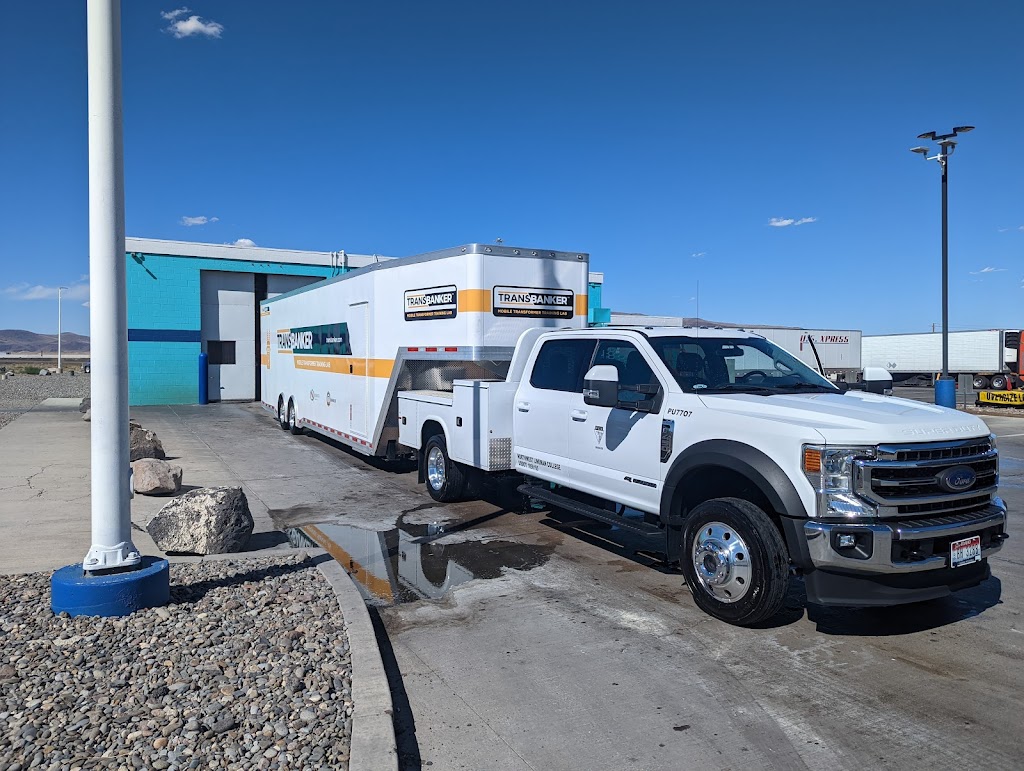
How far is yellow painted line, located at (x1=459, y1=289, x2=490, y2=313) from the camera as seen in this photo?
9.51m

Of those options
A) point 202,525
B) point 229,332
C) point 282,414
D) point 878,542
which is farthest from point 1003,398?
point 202,525

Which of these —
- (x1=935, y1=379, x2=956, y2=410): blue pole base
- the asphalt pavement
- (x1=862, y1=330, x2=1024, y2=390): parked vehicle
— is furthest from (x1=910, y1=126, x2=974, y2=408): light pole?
(x1=862, y1=330, x2=1024, y2=390): parked vehicle

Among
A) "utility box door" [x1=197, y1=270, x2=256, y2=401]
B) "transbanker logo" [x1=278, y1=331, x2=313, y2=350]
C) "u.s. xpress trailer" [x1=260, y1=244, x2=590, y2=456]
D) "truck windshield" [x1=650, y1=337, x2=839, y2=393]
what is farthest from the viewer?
"utility box door" [x1=197, y1=270, x2=256, y2=401]

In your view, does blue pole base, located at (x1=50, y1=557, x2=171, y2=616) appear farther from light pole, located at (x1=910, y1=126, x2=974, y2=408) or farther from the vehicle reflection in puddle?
light pole, located at (x1=910, y1=126, x2=974, y2=408)

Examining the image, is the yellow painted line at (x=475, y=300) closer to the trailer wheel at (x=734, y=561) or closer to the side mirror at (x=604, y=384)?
the side mirror at (x=604, y=384)

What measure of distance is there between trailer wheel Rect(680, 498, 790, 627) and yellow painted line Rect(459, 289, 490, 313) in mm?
4495

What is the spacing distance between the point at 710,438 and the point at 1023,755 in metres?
2.57

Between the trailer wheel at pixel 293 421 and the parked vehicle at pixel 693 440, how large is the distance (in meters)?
5.87

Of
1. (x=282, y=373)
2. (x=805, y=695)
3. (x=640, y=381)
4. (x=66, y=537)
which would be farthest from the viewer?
(x=282, y=373)

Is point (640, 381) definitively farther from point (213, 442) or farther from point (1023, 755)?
point (213, 442)

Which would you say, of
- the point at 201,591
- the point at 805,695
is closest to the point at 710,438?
the point at 805,695

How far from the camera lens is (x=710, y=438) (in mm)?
5707

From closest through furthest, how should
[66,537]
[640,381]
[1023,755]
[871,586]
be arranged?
1. [1023,755]
2. [871,586]
3. [640,381]
4. [66,537]

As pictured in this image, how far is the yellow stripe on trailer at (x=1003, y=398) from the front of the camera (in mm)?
24672
